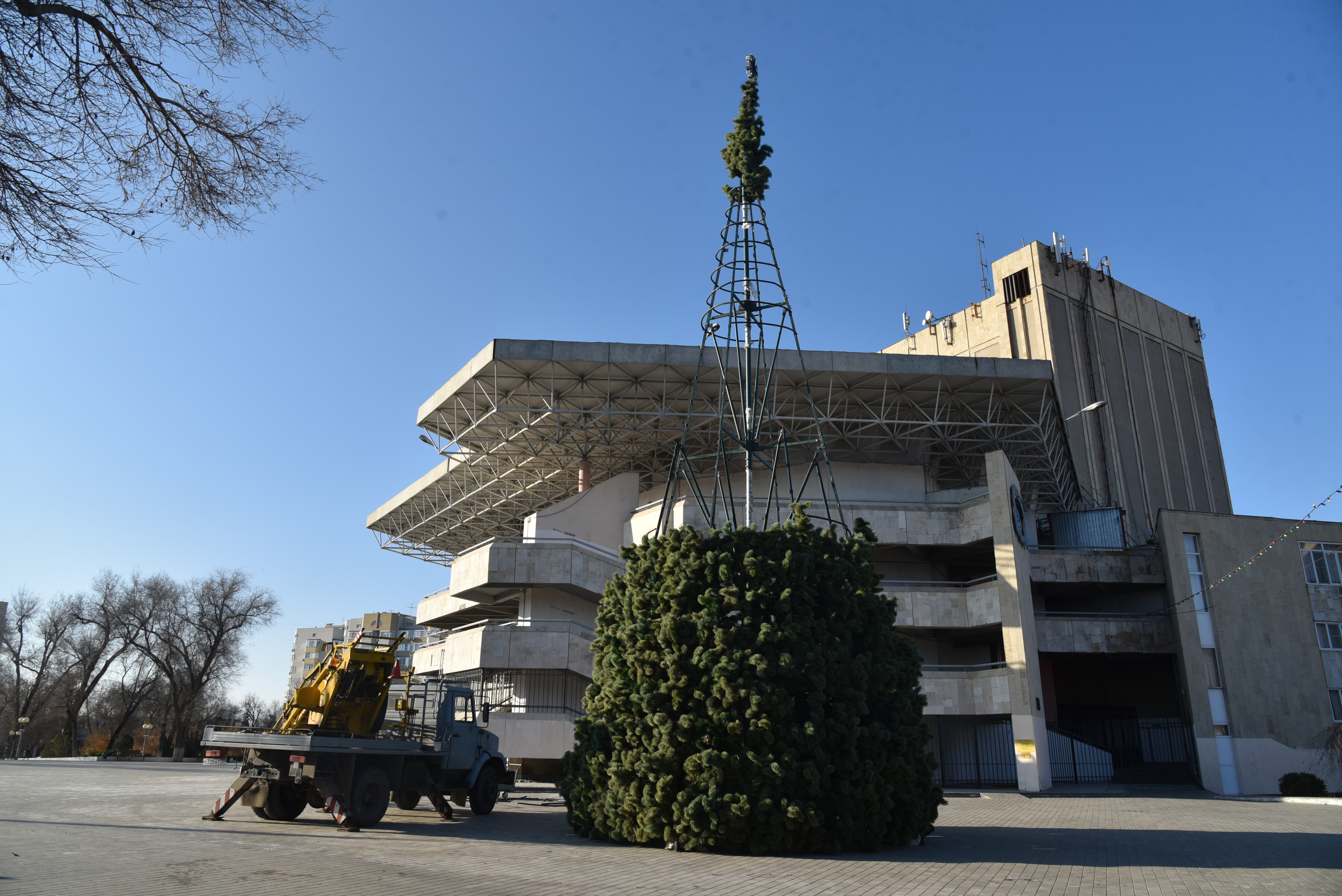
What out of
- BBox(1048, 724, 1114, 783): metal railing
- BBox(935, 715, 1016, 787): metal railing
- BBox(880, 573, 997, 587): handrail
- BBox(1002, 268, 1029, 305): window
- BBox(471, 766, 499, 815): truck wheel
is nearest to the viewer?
BBox(471, 766, 499, 815): truck wheel

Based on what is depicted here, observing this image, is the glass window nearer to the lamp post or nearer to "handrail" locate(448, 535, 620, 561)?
"handrail" locate(448, 535, 620, 561)

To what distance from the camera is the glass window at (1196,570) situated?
3484 centimetres

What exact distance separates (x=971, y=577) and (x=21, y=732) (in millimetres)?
54453

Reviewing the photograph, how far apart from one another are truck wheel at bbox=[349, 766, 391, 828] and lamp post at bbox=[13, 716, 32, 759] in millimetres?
43973

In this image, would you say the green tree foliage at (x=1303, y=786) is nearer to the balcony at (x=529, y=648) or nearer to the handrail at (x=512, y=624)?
the balcony at (x=529, y=648)

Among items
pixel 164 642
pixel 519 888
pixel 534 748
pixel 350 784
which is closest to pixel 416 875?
pixel 519 888

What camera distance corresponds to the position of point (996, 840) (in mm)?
15250

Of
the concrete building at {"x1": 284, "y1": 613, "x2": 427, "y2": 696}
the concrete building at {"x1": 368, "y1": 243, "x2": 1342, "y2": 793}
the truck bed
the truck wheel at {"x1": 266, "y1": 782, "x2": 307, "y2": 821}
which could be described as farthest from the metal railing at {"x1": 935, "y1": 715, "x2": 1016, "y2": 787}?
the concrete building at {"x1": 284, "y1": 613, "x2": 427, "y2": 696}

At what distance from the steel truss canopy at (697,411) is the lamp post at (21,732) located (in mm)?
28682

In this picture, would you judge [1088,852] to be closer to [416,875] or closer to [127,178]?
[416,875]

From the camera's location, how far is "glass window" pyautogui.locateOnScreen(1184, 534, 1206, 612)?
34.8 metres

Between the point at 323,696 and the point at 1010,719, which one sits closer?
the point at 323,696

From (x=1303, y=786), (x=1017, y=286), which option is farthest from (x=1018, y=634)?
(x=1017, y=286)

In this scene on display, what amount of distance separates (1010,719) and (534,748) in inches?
729
